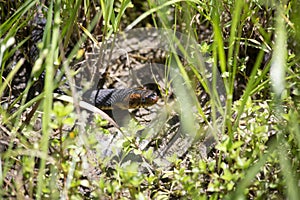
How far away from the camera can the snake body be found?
263 cm

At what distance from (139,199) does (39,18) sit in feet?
4.76

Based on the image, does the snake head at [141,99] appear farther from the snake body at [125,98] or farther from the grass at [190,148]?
the grass at [190,148]

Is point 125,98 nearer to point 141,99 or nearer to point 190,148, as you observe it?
point 141,99

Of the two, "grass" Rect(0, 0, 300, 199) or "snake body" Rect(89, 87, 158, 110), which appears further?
"snake body" Rect(89, 87, 158, 110)

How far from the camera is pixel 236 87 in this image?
2594 millimetres

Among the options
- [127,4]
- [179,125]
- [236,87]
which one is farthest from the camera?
[236,87]

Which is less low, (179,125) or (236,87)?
(236,87)

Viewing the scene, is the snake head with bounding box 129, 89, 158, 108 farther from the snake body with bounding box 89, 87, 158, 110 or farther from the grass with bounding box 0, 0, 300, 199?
the grass with bounding box 0, 0, 300, 199

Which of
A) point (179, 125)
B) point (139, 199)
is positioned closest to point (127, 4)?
point (179, 125)

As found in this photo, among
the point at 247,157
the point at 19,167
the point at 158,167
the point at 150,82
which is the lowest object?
the point at 19,167

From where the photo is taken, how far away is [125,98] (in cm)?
266

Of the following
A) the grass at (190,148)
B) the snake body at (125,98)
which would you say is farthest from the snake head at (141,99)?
the grass at (190,148)

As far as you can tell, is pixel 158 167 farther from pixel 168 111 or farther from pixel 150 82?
pixel 150 82

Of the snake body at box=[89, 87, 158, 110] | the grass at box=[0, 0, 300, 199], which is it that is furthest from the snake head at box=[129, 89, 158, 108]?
the grass at box=[0, 0, 300, 199]
